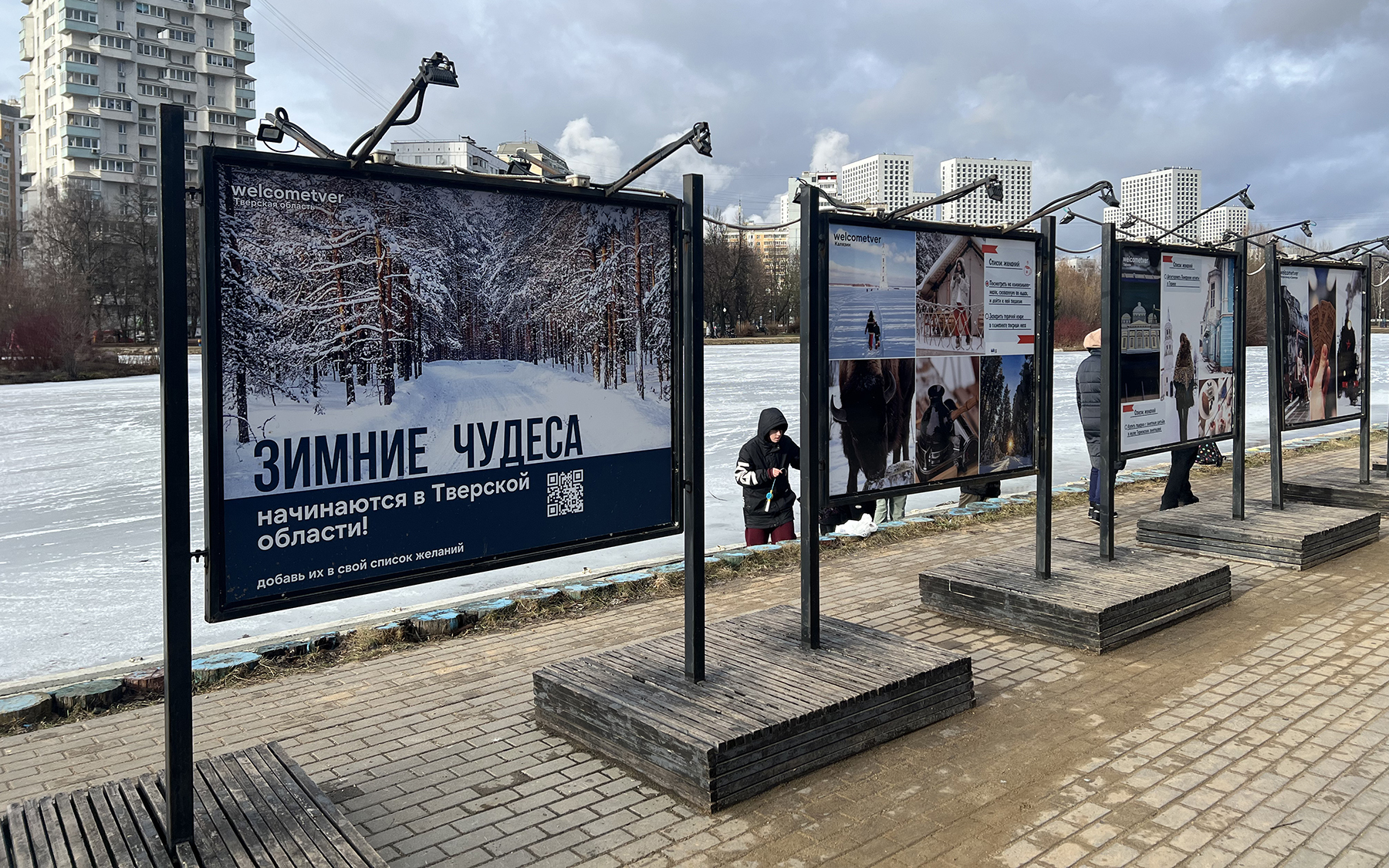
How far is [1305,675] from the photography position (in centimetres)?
568

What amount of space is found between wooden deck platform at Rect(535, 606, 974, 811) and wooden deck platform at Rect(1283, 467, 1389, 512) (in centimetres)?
736

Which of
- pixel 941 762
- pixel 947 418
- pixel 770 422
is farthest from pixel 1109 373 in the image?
pixel 941 762

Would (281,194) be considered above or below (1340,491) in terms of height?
above

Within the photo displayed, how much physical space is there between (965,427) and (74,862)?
15.8 feet

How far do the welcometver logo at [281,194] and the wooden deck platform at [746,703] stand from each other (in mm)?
2362

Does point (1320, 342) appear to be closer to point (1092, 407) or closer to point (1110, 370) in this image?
point (1092, 407)

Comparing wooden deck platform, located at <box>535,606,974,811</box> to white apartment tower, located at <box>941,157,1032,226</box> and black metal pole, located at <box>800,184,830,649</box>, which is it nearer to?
black metal pole, located at <box>800,184,830,649</box>

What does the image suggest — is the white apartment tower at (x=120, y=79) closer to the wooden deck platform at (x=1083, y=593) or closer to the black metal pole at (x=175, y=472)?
the wooden deck platform at (x=1083, y=593)

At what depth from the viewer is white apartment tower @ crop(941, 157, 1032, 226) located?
652 centimetres

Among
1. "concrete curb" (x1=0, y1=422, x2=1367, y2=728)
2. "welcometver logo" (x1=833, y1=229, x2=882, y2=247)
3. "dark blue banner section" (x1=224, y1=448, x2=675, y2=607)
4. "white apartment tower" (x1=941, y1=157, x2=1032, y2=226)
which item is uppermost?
"white apartment tower" (x1=941, y1=157, x2=1032, y2=226)

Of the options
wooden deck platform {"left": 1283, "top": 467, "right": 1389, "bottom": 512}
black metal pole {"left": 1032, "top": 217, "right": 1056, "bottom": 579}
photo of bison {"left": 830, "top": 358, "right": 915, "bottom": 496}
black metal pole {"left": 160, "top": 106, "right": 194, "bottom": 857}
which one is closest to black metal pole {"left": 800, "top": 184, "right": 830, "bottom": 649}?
photo of bison {"left": 830, "top": 358, "right": 915, "bottom": 496}

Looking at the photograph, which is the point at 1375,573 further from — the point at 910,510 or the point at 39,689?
the point at 39,689

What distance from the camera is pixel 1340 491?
10578 mm

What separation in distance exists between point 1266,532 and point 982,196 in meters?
4.03
